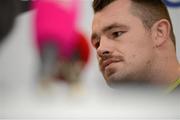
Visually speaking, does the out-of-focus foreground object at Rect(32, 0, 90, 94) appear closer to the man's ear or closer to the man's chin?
the man's chin

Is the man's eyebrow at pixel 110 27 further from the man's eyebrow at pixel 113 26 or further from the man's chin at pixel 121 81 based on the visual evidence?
the man's chin at pixel 121 81

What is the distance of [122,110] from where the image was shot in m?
Answer: 1.19

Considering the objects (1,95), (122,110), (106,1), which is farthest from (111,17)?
(1,95)

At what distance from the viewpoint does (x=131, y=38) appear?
119 centimetres

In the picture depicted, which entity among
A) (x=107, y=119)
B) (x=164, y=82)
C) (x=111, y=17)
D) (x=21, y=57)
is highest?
(x=111, y=17)

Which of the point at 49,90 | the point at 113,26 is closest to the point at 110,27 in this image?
the point at 113,26

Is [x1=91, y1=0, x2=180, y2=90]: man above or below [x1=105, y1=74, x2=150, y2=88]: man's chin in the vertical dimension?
above

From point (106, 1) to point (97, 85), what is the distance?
0.85 feet

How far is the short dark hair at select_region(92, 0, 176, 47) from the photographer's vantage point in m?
1.19

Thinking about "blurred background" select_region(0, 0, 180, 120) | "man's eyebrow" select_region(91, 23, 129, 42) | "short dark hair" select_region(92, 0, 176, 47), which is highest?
"short dark hair" select_region(92, 0, 176, 47)

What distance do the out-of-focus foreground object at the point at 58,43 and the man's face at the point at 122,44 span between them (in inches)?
2.2

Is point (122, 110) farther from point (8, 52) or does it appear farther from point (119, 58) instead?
point (8, 52)

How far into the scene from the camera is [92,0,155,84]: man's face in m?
1.19

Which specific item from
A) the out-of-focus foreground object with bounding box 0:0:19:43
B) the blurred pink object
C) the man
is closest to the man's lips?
the man
